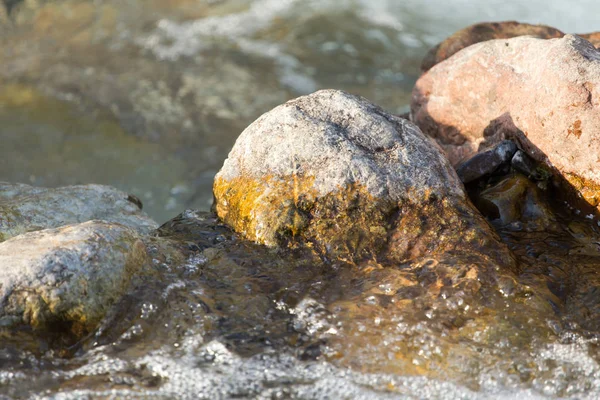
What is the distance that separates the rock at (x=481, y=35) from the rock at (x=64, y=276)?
11.6ft

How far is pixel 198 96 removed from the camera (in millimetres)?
8344

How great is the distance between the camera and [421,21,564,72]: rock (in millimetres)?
5781

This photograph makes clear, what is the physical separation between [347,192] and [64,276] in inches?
59.5

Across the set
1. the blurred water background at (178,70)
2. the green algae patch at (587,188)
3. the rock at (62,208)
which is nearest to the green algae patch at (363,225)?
the green algae patch at (587,188)

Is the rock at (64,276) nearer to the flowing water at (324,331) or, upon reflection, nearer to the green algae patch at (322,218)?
the flowing water at (324,331)

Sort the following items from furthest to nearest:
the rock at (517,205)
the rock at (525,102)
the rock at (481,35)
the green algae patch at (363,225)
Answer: the rock at (481,35) < the rock at (517,205) < the rock at (525,102) < the green algae patch at (363,225)

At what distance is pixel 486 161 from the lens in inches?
168

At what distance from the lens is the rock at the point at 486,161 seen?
424 cm

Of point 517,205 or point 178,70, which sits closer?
point 517,205

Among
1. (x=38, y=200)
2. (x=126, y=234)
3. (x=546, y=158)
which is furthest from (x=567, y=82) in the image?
(x=38, y=200)

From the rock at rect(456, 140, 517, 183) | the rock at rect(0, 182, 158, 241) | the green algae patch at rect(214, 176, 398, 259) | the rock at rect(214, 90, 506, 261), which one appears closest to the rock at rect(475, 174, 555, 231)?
the rock at rect(456, 140, 517, 183)

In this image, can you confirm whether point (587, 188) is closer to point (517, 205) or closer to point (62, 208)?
point (517, 205)

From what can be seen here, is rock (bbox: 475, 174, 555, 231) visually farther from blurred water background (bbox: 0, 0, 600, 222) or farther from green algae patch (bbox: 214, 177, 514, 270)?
blurred water background (bbox: 0, 0, 600, 222)

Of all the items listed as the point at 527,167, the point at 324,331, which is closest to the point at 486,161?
the point at 527,167
